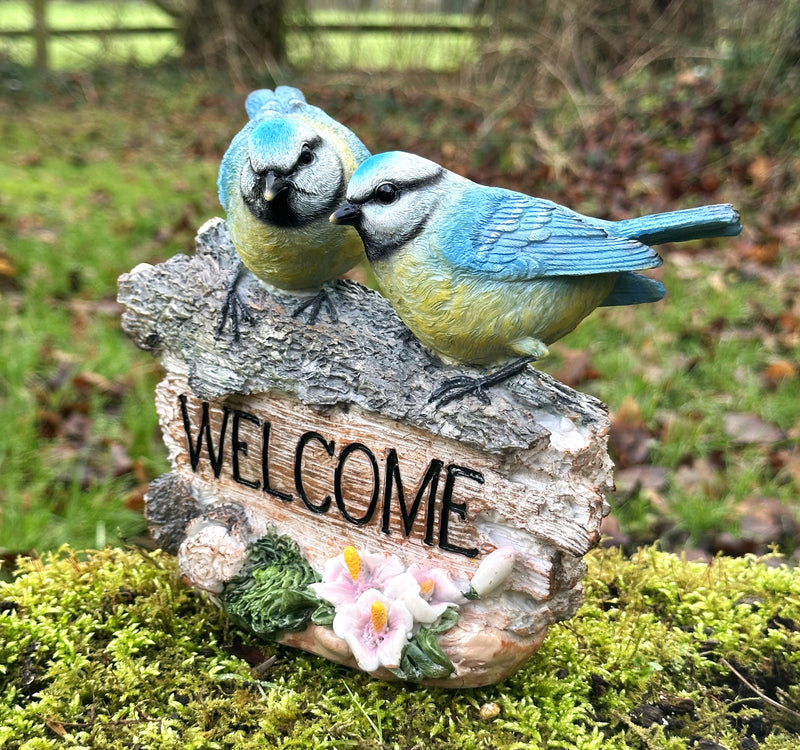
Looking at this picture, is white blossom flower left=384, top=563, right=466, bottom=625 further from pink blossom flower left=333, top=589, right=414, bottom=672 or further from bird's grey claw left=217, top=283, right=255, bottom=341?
bird's grey claw left=217, top=283, right=255, bottom=341

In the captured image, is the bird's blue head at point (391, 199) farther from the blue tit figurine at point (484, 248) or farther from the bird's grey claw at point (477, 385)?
the bird's grey claw at point (477, 385)

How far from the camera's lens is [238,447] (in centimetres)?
242

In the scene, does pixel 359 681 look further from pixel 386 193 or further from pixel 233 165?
pixel 233 165

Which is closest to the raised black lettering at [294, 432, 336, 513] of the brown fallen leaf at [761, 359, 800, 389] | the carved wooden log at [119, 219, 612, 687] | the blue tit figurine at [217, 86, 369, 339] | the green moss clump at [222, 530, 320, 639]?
the carved wooden log at [119, 219, 612, 687]

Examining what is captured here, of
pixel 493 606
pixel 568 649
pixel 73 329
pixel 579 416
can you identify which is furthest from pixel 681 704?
pixel 73 329

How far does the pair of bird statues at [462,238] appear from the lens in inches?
74.7

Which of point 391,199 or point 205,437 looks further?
point 205,437

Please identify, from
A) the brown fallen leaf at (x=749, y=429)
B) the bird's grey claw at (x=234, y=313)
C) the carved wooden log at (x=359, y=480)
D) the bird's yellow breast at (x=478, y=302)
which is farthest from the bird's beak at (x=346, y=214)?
the brown fallen leaf at (x=749, y=429)

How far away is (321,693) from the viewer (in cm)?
224

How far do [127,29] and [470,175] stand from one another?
252 inches

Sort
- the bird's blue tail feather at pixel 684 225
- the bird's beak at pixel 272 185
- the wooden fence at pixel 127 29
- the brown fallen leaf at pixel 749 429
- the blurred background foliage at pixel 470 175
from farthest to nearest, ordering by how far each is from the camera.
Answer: the wooden fence at pixel 127 29, the brown fallen leaf at pixel 749 429, the blurred background foliage at pixel 470 175, the bird's beak at pixel 272 185, the bird's blue tail feather at pixel 684 225

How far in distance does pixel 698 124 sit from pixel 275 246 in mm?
6076

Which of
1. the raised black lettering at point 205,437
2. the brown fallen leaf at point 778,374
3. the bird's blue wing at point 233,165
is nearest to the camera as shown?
the bird's blue wing at point 233,165

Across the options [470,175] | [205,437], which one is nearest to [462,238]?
[205,437]
